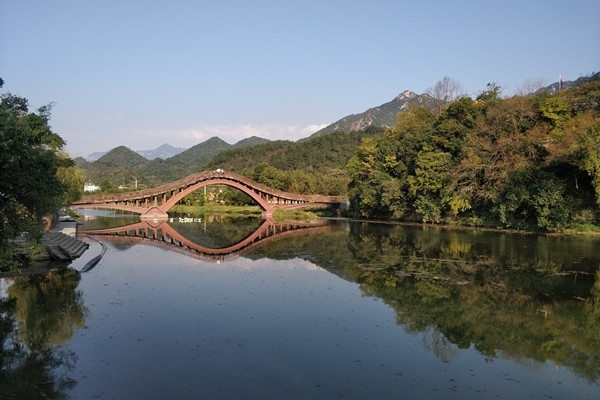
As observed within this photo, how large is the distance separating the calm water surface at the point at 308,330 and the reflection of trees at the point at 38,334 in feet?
0.12

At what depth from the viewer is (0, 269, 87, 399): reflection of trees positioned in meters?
6.84

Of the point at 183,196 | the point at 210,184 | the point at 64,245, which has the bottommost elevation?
the point at 64,245

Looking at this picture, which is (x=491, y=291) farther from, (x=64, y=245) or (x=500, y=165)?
(x=500, y=165)

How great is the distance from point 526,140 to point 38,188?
29.1 meters

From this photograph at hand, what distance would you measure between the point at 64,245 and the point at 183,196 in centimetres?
2673

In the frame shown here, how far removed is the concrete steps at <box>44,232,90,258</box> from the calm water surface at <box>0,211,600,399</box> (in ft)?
3.41

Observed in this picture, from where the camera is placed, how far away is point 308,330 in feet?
32.0

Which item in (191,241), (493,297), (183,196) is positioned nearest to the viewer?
(493,297)

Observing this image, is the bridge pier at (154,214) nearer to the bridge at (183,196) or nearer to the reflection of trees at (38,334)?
the bridge at (183,196)

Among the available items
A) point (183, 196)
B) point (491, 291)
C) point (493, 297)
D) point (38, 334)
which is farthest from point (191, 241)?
point (183, 196)

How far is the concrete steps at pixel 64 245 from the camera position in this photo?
19.0 metres

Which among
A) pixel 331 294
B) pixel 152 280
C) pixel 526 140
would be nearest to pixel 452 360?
pixel 331 294

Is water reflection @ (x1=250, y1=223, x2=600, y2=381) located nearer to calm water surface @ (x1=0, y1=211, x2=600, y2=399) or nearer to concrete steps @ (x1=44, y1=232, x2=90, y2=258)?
calm water surface @ (x1=0, y1=211, x2=600, y2=399)

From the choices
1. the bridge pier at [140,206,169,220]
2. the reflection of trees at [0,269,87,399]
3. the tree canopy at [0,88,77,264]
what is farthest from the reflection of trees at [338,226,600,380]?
the bridge pier at [140,206,169,220]
